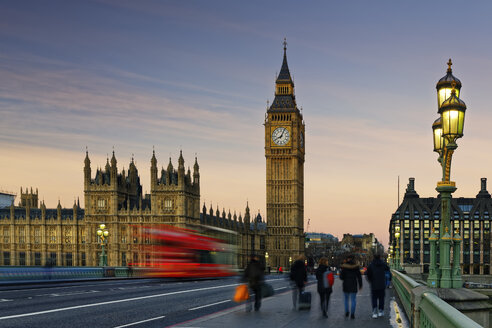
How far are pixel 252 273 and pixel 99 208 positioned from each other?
90952mm

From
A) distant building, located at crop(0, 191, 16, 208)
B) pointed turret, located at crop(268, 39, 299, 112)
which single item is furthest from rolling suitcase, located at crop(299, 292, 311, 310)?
distant building, located at crop(0, 191, 16, 208)

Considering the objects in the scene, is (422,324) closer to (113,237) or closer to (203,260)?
(203,260)

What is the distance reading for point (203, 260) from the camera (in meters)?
40.3

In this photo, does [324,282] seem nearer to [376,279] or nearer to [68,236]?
[376,279]

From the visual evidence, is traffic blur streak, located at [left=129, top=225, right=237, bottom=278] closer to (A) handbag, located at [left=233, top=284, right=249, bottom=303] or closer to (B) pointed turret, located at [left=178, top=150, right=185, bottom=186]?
(A) handbag, located at [left=233, top=284, right=249, bottom=303]

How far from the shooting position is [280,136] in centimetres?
13012

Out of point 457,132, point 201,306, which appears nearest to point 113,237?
point 201,306

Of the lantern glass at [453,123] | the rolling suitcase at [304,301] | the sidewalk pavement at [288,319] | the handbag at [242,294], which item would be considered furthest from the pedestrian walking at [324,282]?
the lantern glass at [453,123]

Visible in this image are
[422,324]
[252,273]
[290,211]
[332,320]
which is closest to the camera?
[422,324]

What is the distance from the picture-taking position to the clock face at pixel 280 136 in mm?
129875

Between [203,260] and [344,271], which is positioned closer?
[344,271]

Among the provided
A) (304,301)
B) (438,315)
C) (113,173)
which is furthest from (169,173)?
(438,315)

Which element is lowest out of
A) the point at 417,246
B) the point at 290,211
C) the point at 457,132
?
the point at 417,246

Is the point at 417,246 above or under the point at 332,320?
under
